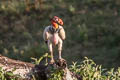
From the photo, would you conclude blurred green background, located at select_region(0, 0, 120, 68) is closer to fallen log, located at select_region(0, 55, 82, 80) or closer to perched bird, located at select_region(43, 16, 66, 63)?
perched bird, located at select_region(43, 16, 66, 63)

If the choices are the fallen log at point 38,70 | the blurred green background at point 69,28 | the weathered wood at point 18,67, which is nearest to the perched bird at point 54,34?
the fallen log at point 38,70

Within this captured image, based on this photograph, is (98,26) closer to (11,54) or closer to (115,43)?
(115,43)

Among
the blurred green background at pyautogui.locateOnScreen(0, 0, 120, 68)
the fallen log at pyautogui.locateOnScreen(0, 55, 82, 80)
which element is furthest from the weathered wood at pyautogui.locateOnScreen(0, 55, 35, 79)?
the blurred green background at pyautogui.locateOnScreen(0, 0, 120, 68)

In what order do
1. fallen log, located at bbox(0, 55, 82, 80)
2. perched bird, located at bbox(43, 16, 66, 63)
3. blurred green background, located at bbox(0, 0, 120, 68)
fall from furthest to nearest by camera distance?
blurred green background, located at bbox(0, 0, 120, 68) → perched bird, located at bbox(43, 16, 66, 63) → fallen log, located at bbox(0, 55, 82, 80)

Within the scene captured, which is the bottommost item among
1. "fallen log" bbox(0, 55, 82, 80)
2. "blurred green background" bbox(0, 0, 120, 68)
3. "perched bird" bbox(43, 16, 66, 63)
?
"fallen log" bbox(0, 55, 82, 80)

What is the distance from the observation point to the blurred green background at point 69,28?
1042 cm

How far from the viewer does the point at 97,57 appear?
10125 mm

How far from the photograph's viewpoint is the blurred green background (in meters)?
10.4

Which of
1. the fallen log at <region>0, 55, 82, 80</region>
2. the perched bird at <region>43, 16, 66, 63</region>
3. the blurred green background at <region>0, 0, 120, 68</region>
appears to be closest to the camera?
the fallen log at <region>0, 55, 82, 80</region>

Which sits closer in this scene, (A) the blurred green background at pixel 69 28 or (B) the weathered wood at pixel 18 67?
(B) the weathered wood at pixel 18 67

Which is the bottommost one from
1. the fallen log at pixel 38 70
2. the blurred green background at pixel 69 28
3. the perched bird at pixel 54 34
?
the fallen log at pixel 38 70

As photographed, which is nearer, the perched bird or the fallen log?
the fallen log

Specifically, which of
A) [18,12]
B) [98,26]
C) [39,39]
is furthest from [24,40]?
[98,26]

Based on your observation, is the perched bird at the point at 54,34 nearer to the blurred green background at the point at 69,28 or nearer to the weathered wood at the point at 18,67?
the weathered wood at the point at 18,67
